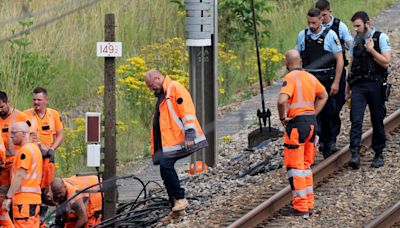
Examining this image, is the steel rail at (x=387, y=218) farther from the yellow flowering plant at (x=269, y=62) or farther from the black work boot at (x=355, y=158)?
the yellow flowering plant at (x=269, y=62)

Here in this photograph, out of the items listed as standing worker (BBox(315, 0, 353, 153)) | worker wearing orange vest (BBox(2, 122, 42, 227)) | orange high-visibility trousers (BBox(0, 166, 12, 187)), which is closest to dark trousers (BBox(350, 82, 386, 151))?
standing worker (BBox(315, 0, 353, 153))

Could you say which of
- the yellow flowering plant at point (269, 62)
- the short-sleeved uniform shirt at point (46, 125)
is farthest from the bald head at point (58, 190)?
the yellow flowering plant at point (269, 62)

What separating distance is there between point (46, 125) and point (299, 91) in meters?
3.56

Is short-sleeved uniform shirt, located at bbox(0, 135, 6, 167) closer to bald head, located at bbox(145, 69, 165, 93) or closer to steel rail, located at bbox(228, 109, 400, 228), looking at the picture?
bald head, located at bbox(145, 69, 165, 93)

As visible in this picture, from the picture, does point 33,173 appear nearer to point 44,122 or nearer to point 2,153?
point 2,153

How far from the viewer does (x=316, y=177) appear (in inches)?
552

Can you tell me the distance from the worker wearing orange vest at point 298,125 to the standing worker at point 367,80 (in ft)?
4.36

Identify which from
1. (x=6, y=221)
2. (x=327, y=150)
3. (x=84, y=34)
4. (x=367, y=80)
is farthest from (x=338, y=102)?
(x=84, y=34)

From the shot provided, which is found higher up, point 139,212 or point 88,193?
point 88,193

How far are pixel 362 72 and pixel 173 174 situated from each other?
2507mm

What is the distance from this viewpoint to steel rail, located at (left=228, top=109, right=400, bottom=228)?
41.5 ft

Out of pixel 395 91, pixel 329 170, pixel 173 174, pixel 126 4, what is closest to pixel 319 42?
pixel 329 170

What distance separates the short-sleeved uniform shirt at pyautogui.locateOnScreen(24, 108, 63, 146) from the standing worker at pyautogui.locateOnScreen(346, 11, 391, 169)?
3574mm

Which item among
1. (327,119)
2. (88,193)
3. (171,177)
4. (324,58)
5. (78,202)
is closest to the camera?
(171,177)
